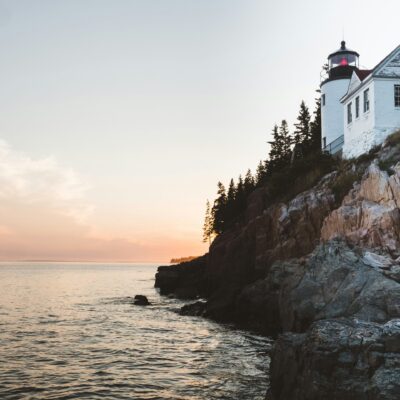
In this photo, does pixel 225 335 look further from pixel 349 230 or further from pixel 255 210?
pixel 255 210

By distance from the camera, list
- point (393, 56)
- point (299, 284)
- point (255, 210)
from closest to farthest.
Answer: point (299, 284), point (393, 56), point (255, 210)

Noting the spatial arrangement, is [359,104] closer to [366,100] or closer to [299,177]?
[366,100]

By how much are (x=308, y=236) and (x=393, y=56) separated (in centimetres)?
1465

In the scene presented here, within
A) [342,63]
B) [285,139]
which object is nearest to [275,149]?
[285,139]

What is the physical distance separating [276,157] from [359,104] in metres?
31.6

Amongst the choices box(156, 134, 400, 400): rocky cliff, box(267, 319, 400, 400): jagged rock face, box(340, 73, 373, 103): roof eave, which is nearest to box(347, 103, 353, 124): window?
box(340, 73, 373, 103): roof eave

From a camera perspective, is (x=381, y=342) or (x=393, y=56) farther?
(x=393, y=56)

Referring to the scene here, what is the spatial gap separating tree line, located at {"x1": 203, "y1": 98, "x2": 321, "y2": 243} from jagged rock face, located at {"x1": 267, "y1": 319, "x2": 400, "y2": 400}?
41.9 m

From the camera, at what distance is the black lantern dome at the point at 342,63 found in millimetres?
40969

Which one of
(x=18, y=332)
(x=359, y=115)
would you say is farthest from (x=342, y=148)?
(x=18, y=332)

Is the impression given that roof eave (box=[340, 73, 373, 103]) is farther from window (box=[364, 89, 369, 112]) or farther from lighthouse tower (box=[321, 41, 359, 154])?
lighthouse tower (box=[321, 41, 359, 154])

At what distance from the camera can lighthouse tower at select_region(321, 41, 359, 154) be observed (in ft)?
133

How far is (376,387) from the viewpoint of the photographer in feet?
29.5

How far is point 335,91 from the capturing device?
40875 millimetres
